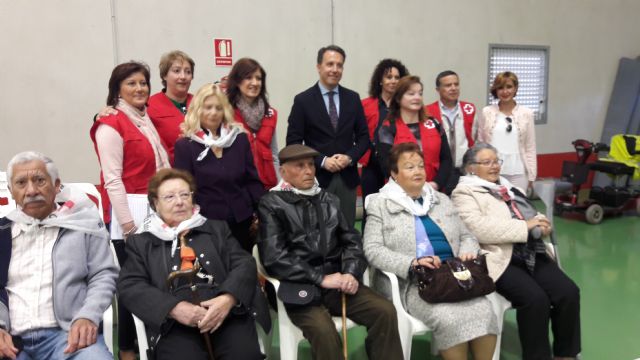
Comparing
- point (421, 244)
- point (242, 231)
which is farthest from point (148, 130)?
point (421, 244)

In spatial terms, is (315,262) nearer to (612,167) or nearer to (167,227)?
(167,227)

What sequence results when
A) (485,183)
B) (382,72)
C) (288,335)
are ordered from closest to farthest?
(288,335), (485,183), (382,72)

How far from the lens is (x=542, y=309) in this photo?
2518 millimetres

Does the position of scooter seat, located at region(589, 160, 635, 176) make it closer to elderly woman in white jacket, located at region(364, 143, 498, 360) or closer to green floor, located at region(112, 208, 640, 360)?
green floor, located at region(112, 208, 640, 360)

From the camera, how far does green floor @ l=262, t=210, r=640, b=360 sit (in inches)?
114

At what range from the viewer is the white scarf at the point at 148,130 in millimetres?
2623

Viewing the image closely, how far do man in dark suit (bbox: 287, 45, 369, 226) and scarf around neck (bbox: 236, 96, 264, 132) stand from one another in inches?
8.5

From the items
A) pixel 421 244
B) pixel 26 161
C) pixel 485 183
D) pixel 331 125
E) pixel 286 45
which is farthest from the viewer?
pixel 286 45

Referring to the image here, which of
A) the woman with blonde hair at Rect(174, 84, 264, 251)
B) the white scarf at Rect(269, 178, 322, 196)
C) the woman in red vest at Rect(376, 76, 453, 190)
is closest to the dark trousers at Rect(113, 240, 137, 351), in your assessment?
the woman with blonde hair at Rect(174, 84, 264, 251)

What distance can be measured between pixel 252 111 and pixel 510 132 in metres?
2.13

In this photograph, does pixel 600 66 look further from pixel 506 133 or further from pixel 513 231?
pixel 513 231

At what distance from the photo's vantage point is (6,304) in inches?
78.2

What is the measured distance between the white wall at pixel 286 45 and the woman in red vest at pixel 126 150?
215 centimetres

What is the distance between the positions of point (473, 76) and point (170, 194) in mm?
5105
